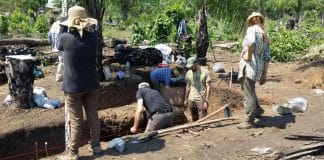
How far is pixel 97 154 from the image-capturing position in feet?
21.7

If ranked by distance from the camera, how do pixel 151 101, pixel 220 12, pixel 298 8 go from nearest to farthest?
1. pixel 151 101
2. pixel 220 12
3. pixel 298 8

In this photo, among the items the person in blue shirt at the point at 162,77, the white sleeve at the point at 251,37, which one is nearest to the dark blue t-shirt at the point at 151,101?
the white sleeve at the point at 251,37

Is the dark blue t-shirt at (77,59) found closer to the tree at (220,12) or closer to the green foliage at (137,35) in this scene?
the tree at (220,12)

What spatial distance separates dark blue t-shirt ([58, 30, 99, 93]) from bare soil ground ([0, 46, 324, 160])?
109cm

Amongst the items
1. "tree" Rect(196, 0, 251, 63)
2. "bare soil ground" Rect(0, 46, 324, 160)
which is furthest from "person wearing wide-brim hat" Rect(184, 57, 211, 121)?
"tree" Rect(196, 0, 251, 63)

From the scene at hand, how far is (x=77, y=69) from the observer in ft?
20.0

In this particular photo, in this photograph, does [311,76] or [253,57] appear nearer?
[253,57]

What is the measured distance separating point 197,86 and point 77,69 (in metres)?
3.16

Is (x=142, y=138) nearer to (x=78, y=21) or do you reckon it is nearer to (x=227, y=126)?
(x=227, y=126)

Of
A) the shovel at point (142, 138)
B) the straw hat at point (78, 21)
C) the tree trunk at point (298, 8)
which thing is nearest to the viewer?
the straw hat at point (78, 21)

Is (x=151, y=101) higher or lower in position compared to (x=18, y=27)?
lower

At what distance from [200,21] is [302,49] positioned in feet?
20.1

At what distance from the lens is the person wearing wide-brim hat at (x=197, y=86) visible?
28.3ft

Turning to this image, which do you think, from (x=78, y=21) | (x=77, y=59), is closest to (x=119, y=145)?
(x=77, y=59)
